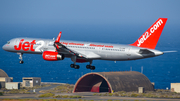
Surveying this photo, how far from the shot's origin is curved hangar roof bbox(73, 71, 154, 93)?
5472 inches

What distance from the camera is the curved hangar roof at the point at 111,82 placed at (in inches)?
5472

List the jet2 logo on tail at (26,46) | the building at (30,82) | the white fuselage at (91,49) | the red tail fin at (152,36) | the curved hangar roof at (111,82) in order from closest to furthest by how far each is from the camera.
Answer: the white fuselage at (91,49) → the red tail fin at (152,36) → the jet2 logo on tail at (26,46) → the curved hangar roof at (111,82) → the building at (30,82)

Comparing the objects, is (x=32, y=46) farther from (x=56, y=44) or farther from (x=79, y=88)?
(x=79, y=88)

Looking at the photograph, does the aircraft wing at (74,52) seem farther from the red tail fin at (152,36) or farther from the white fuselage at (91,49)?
the red tail fin at (152,36)

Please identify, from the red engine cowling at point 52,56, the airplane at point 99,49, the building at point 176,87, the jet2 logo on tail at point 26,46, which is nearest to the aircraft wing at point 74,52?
the airplane at point 99,49

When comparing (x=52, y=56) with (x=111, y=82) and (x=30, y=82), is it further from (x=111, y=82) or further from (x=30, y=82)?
(x=30, y=82)

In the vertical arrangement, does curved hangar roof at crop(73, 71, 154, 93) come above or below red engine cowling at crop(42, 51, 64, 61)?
below

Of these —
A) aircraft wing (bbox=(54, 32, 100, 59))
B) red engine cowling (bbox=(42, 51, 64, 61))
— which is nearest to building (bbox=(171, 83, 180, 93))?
aircraft wing (bbox=(54, 32, 100, 59))

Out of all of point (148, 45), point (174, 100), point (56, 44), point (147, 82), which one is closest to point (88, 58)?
point (56, 44)

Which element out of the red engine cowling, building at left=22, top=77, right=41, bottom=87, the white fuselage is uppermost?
the white fuselage

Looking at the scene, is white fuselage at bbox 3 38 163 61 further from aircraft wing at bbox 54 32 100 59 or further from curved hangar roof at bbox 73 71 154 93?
curved hangar roof at bbox 73 71 154 93

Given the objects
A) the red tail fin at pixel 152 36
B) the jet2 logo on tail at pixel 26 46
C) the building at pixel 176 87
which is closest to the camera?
the red tail fin at pixel 152 36

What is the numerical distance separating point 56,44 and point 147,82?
7273 centimetres

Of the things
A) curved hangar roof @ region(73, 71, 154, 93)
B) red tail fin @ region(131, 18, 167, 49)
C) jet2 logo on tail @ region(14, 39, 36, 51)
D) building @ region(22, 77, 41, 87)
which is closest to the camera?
red tail fin @ region(131, 18, 167, 49)
